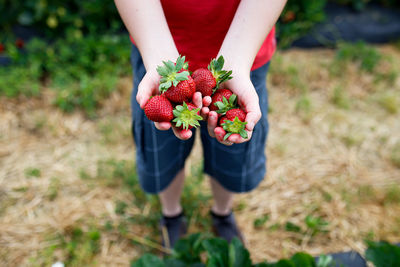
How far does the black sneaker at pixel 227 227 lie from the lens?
5.81 feet

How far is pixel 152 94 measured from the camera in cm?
101

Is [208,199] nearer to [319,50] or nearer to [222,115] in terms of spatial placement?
[222,115]

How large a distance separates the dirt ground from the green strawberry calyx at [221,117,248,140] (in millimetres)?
1074

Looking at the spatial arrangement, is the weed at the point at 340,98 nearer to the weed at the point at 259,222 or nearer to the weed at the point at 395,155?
the weed at the point at 395,155

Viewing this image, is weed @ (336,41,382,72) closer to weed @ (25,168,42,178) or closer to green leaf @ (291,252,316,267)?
green leaf @ (291,252,316,267)

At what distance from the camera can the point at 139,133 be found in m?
1.25

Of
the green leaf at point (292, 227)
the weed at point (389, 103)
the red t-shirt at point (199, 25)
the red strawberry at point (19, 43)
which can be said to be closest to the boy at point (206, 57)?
the red t-shirt at point (199, 25)

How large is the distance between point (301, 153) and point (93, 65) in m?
1.89

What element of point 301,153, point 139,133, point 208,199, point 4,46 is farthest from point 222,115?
point 4,46

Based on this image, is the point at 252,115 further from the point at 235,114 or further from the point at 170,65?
the point at 170,65

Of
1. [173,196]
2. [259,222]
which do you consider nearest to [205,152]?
[173,196]

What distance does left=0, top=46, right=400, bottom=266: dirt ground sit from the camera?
5.90 ft

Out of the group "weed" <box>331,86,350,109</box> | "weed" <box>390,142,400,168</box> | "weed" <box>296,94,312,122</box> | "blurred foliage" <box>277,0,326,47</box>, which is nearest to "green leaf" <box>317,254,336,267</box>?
"weed" <box>390,142,400,168</box>

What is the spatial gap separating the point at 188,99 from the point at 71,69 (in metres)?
2.07
